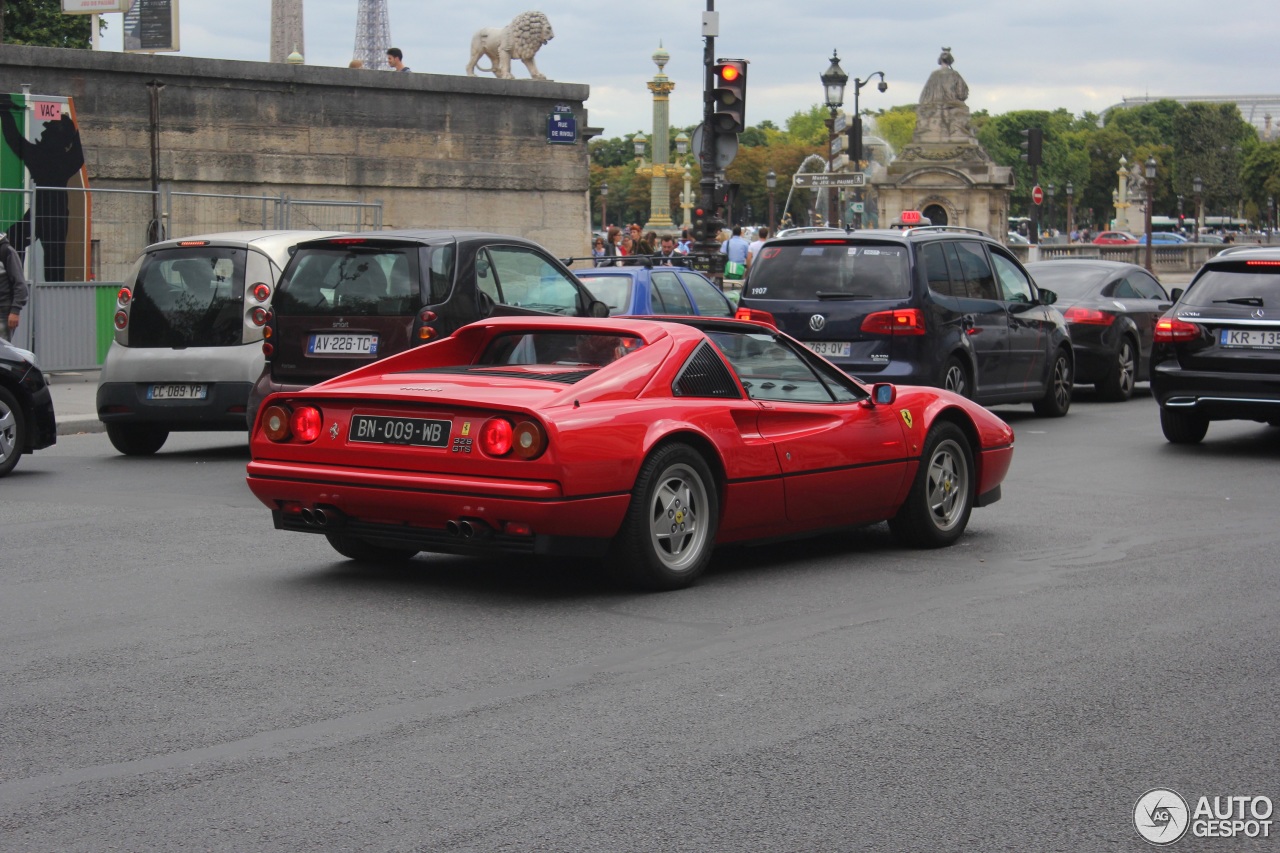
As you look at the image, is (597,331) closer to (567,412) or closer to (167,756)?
(567,412)

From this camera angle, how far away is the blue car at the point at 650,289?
52.1 feet

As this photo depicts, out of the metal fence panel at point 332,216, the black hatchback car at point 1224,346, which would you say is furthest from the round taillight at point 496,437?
the metal fence panel at point 332,216

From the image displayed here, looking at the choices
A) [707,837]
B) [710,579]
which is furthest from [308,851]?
[710,579]

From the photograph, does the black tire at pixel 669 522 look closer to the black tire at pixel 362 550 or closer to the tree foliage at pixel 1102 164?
the black tire at pixel 362 550

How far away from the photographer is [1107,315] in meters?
18.8

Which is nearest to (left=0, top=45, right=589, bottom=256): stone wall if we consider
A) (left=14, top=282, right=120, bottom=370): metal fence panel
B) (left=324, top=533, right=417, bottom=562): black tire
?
(left=14, top=282, right=120, bottom=370): metal fence panel

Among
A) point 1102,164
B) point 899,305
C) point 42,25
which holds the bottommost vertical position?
point 899,305

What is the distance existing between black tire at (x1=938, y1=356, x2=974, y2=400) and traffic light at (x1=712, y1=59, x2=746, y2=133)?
22.1 feet

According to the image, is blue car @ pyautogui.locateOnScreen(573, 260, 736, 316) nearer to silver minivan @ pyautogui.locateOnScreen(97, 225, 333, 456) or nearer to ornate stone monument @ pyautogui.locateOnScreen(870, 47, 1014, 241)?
silver minivan @ pyautogui.locateOnScreen(97, 225, 333, 456)

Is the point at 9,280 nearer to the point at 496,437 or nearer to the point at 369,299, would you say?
the point at 369,299

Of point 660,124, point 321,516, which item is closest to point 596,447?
point 321,516

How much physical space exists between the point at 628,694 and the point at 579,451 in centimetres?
153

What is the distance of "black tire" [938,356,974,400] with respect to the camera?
14.7 m

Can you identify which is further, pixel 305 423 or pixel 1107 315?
pixel 1107 315
